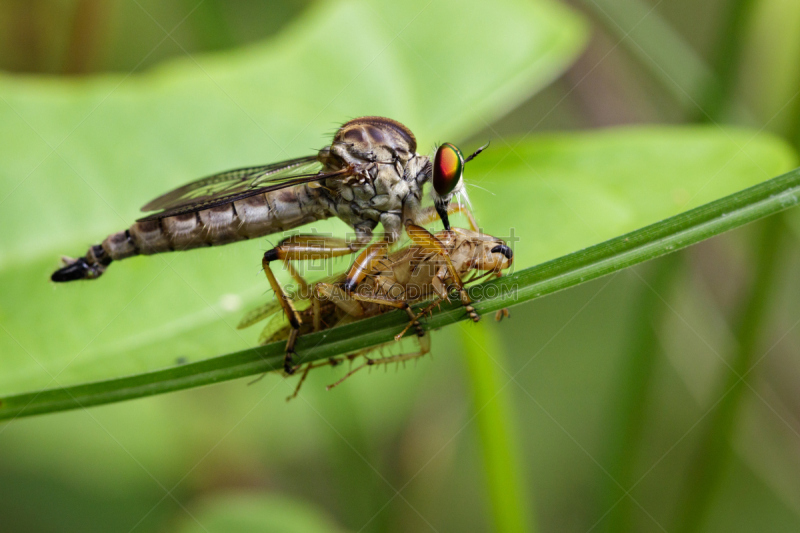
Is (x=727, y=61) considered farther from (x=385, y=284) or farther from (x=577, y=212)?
(x=385, y=284)

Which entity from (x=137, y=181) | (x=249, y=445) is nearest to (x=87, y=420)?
(x=249, y=445)

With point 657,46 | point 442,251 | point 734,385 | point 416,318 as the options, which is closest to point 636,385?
point 734,385

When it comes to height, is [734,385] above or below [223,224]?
below

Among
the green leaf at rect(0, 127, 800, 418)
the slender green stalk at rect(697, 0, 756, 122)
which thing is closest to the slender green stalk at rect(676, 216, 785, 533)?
the green leaf at rect(0, 127, 800, 418)

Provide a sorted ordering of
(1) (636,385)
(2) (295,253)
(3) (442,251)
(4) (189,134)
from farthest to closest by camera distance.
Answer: (1) (636,385), (4) (189,134), (2) (295,253), (3) (442,251)

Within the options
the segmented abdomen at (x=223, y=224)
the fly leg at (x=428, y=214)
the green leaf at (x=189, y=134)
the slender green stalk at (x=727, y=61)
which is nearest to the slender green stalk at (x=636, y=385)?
the slender green stalk at (x=727, y=61)

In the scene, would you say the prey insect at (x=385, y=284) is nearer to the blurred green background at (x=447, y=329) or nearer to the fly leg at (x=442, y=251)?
the fly leg at (x=442, y=251)
